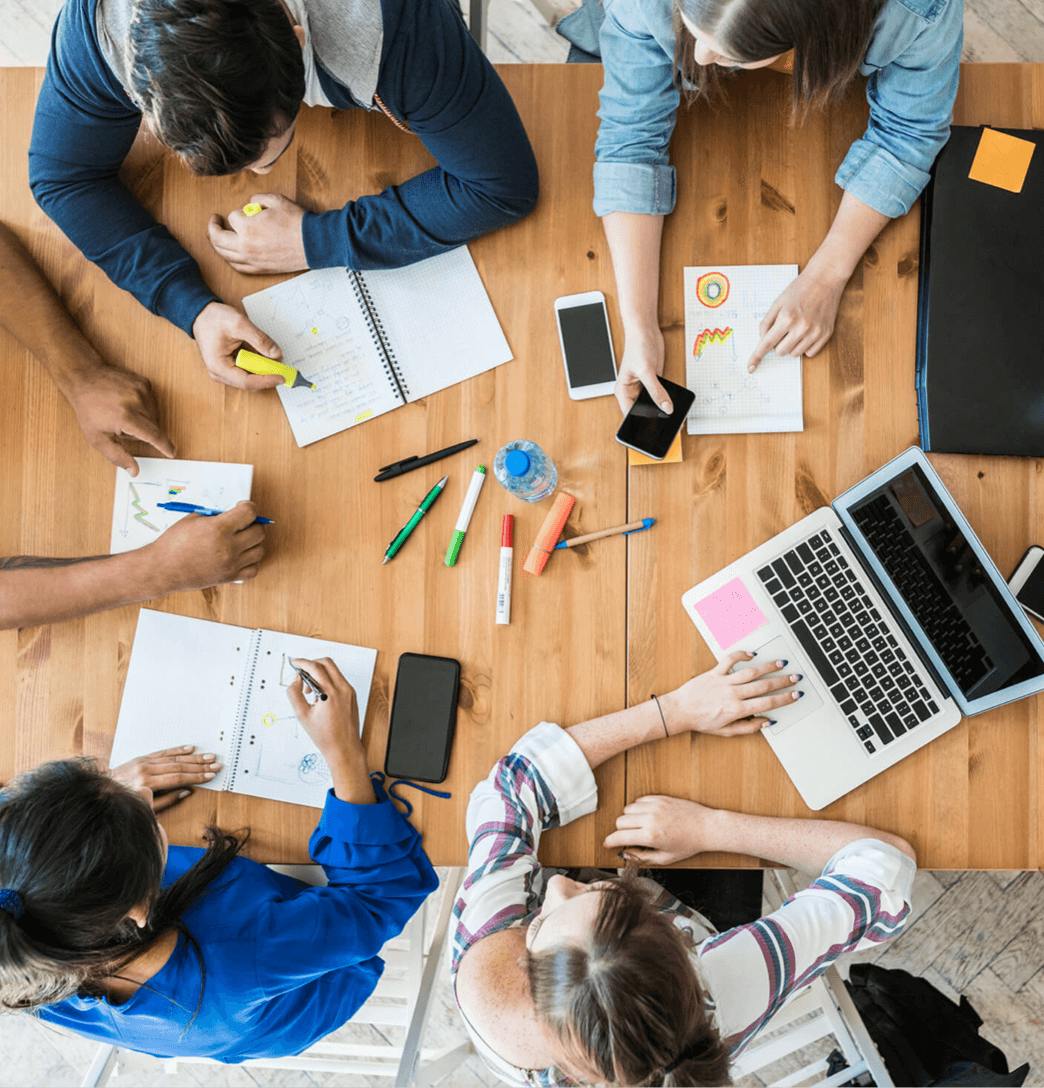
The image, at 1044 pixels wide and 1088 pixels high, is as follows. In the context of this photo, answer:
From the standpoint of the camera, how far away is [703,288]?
1190 millimetres

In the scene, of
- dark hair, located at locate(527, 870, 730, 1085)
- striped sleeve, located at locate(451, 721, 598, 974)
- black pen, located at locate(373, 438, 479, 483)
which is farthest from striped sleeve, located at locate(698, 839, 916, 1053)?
black pen, located at locate(373, 438, 479, 483)

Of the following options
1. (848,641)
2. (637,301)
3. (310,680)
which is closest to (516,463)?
(637,301)

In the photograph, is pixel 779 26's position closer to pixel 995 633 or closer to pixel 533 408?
pixel 533 408

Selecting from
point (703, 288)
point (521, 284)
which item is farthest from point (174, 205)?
point (703, 288)

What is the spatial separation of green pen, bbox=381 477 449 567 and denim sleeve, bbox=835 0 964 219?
25.6 inches

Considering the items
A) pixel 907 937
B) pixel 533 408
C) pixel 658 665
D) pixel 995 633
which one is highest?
pixel 533 408

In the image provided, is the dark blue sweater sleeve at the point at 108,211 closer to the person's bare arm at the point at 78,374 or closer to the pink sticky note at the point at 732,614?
the person's bare arm at the point at 78,374

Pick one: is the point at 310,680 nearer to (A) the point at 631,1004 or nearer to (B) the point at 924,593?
(A) the point at 631,1004

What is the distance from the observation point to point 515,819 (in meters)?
1.08

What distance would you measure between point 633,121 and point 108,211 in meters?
0.69

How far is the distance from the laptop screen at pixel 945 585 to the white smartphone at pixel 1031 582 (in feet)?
0.29

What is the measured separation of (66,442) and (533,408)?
0.64m

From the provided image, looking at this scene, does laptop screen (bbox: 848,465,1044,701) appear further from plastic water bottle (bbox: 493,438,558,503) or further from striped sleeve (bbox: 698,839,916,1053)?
plastic water bottle (bbox: 493,438,558,503)

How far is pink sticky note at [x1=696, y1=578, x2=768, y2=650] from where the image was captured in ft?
3.79
